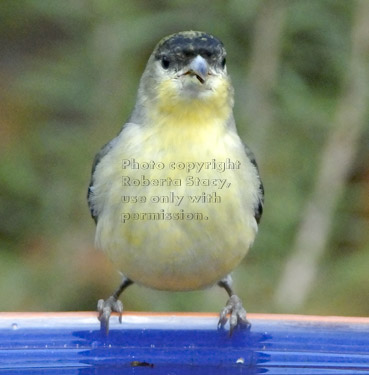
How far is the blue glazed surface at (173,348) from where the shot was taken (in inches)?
122

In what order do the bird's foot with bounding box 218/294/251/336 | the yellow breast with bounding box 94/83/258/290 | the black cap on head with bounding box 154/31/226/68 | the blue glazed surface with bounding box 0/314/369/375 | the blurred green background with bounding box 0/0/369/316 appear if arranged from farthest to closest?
the blurred green background with bounding box 0/0/369/316 < the black cap on head with bounding box 154/31/226/68 < the yellow breast with bounding box 94/83/258/290 < the bird's foot with bounding box 218/294/251/336 < the blue glazed surface with bounding box 0/314/369/375

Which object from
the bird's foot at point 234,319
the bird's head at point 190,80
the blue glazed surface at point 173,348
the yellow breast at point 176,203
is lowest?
the blue glazed surface at point 173,348

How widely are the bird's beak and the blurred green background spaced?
1450 millimetres

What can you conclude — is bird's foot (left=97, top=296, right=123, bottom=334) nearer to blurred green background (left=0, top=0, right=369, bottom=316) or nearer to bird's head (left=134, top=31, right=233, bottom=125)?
bird's head (left=134, top=31, right=233, bottom=125)

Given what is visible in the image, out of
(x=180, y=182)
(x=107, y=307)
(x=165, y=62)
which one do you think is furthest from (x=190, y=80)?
(x=107, y=307)

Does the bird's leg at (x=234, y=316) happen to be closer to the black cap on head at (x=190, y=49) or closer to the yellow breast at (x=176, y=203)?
the yellow breast at (x=176, y=203)

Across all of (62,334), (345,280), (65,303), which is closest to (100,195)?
(62,334)

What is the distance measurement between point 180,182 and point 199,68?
0.41m

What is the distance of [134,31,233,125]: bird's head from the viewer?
11.9ft

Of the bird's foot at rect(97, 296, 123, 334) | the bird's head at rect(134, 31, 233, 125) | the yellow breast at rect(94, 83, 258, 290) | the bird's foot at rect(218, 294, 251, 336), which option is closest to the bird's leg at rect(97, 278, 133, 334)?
the bird's foot at rect(97, 296, 123, 334)

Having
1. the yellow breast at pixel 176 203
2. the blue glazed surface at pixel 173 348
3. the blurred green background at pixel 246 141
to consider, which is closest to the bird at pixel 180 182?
the yellow breast at pixel 176 203

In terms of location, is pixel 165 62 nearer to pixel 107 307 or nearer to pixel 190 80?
pixel 190 80

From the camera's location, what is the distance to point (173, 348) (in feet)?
10.3

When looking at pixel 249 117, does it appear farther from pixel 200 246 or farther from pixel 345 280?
pixel 200 246
